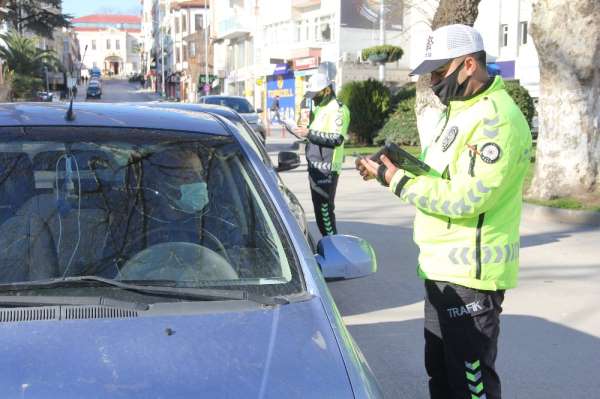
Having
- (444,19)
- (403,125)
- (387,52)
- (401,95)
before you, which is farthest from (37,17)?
(444,19)

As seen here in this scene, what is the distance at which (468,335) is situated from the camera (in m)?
3.05

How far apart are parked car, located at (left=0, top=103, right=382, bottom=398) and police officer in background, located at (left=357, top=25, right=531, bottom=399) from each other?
366mm

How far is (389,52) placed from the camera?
33.8 metres

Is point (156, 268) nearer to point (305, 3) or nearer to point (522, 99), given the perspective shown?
point (522, 99)

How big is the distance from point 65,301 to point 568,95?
30.3 feet

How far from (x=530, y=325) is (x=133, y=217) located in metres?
3.47

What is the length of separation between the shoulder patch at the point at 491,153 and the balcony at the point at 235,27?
54645 millimetres

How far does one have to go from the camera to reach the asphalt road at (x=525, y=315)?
4.51m

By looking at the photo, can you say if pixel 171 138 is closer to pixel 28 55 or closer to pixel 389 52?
pixel 389 52

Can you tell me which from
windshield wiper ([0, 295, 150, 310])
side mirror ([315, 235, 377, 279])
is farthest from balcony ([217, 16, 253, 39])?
windshield wiper ([0, 295, 150, 310])

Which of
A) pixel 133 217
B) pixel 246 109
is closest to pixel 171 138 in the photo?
pixel 133 217

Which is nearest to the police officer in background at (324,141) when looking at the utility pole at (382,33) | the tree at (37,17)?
the utility pole at (382,33)

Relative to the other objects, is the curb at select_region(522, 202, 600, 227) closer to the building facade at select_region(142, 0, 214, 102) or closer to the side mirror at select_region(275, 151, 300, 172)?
the side mirror at select_region(275, 151, 300, 172)

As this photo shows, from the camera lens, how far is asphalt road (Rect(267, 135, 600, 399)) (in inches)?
178
